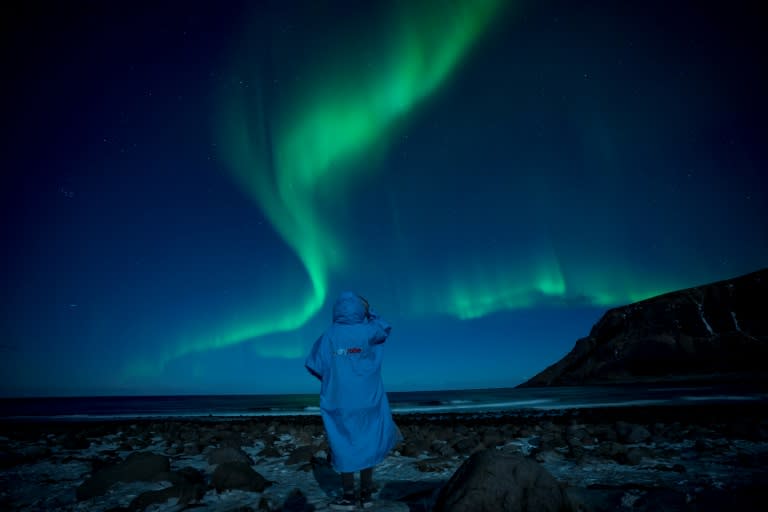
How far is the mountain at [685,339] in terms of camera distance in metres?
99.0

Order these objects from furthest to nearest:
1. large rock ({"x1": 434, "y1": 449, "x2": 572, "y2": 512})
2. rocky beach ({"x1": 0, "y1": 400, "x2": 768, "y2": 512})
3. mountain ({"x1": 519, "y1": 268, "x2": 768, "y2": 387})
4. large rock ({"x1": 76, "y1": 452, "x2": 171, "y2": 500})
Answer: mountain ({"x1": 519, "y1": 268, "x2": 768, "y2": 387})
large rock ({"x1": 76, "y1": 452, "x2": 171, "y2": 500})
rocky beach ({"x1": 0, "y1": 400, "x2": 768, "y2": 512})
large rock ({"x1": 434, "y1": 449, "x2": 572, "y2": 512})

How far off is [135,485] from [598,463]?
6.79 meters

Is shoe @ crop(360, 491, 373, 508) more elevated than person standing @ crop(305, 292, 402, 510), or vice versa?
person standing @ crop(305, 292, 402, 510)

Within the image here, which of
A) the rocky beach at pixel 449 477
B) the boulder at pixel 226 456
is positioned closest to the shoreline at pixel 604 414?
the rocky beach at pixel 449 477

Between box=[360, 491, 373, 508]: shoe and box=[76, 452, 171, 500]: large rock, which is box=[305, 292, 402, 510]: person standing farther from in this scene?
box=[76, 452, 171, 500]: large rock

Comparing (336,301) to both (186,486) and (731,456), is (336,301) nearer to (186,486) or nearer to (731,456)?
(186,486)

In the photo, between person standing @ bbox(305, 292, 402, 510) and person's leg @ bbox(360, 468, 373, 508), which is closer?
person standing @ bbox(305, 292, 402, 510)

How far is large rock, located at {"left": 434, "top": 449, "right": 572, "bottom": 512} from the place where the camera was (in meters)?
3.46

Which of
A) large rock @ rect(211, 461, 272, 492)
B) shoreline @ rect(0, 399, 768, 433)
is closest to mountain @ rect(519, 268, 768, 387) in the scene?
shoreline @ rect(0, 399, 768, 433)

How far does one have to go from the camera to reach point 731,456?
6152 mm

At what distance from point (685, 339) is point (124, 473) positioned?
137471mm

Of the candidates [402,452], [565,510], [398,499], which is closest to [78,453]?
[402,452]

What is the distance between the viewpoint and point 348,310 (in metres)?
4.61

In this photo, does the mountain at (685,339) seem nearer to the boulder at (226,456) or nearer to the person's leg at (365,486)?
the boulder at (226,456)
